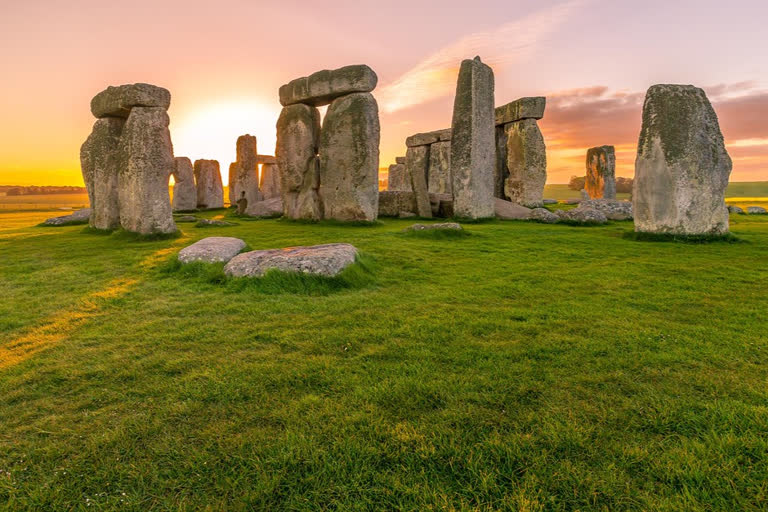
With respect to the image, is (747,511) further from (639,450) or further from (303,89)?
(303,89)

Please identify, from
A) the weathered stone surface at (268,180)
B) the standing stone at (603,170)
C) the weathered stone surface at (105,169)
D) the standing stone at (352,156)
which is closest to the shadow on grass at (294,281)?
the standing stone at (352,156)

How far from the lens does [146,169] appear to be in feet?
27.4

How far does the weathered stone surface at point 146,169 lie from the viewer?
27.4 feet

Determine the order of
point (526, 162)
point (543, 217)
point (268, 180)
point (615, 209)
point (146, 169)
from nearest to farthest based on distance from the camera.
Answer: point (146, 169) → point (543, 217) → point (615, 209) → point (526, 162) → point (268, 180)

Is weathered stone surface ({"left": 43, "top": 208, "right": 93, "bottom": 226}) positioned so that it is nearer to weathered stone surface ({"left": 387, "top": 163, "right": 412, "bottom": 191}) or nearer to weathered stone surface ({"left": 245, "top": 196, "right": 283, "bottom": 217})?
weathered stone surface ({"left": 245, "top": 196, "right": 283, "bottom": 217})

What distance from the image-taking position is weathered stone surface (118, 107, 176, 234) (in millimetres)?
8352

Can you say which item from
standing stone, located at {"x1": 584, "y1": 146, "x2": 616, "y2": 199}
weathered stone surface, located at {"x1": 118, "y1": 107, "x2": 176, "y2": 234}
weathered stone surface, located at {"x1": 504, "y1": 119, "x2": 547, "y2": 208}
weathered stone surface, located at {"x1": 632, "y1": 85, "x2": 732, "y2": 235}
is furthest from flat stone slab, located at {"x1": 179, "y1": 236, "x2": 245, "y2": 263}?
standing stone, located at {"x1": 584, "y1": 146, "x2": 616, "y2": 199}

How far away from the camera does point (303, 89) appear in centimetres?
1216

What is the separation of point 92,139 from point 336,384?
427 inches

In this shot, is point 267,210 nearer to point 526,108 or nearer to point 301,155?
point 301,155

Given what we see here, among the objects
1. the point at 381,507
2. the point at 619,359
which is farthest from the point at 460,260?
the point at 381,507

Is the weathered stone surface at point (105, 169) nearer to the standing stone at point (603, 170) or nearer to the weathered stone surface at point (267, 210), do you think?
the weathered stone surface at point (267, 210)

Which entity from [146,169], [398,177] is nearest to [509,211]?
[146,169]

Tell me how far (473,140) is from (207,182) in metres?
15.2
